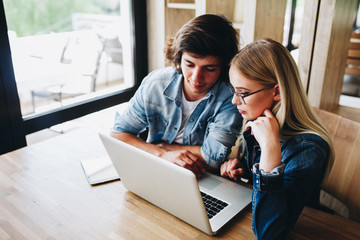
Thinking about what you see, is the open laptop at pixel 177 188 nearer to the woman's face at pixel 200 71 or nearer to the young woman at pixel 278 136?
the young woman at pixel 278 136

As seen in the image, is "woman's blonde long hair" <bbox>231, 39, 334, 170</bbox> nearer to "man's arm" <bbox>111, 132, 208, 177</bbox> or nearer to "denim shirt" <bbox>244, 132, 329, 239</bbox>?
"denim shirt" <bbox>244, 132, 329, 239</bbox>

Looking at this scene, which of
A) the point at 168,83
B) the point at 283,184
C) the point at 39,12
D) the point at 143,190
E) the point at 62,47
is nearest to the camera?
the point at 283,184

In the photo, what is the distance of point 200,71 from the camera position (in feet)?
4.46

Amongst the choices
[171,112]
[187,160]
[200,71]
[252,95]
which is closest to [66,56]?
[171,112]

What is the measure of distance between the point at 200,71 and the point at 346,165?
0.70m

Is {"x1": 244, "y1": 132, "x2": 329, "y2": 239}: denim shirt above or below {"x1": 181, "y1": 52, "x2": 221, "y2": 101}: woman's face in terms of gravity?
below

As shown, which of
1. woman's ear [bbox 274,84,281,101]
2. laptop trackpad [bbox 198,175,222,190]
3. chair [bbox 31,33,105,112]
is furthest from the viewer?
chair [bbox 31,33,105,112]

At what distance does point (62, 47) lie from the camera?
235cm

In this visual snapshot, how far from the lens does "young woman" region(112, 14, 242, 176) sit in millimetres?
1334

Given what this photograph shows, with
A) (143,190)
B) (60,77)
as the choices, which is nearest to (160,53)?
(60,77)

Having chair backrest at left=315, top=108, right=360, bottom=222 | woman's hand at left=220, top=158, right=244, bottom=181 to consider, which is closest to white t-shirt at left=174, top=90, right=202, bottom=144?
woman's hand at left=220, top=158, right=244, bottom=181

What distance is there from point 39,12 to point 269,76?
166 cm

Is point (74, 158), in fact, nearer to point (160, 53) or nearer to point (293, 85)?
point (293, 85)

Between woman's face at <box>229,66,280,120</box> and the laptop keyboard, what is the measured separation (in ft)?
1.01
